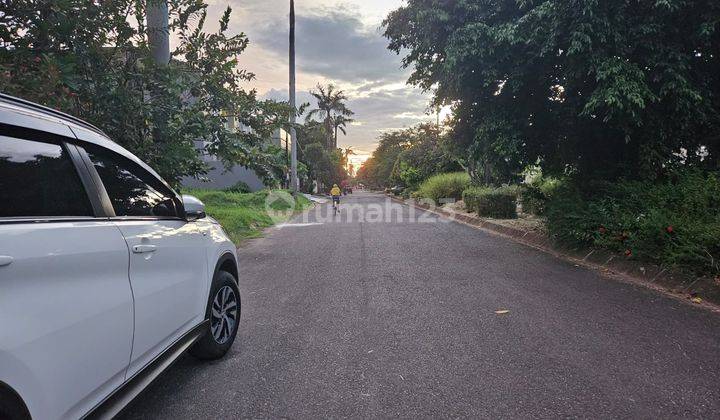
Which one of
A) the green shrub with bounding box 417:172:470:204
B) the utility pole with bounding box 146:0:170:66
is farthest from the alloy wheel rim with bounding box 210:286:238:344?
the green shrub with bounding box 417:172:470:204

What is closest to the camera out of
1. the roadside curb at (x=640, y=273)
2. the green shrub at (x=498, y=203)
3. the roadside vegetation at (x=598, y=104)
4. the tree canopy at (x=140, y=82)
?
the tree canopy at (x=140, y=82)

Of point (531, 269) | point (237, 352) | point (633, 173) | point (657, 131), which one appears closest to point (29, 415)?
point (237, 352)

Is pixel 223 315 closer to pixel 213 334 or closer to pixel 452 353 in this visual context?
pixel 213 334

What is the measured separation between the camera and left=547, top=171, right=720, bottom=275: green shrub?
19.4 ft

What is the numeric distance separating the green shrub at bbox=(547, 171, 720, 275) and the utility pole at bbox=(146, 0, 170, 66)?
754 centimetres

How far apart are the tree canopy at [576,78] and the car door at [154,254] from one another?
6185mm

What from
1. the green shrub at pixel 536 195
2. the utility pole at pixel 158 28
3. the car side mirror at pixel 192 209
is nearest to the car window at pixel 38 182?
the car side mirror at pixel 192 209

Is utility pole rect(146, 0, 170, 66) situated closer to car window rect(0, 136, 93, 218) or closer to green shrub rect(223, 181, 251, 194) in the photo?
car window rect(0, 136, 93, 218)

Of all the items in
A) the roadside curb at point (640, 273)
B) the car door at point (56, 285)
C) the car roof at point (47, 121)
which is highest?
the car roof at point (47, 121)

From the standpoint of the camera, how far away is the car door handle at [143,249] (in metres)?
2.50

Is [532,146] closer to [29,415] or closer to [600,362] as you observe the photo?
[600,362]

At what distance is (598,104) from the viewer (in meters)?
6.94

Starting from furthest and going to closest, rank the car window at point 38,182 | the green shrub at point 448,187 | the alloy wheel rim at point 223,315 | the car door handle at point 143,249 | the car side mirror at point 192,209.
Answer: the green shrub at point 448,187 → the alloy wheel rim at point 223,315 → the car side mirror at point 192,209 → the car door handle at point 143,249 → the car window at point 38,182

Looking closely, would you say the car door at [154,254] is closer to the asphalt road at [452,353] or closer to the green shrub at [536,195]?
the asphalt road at [452,353]
